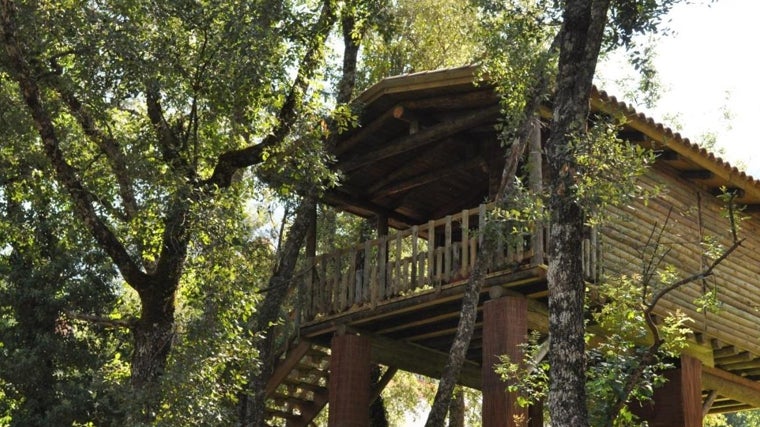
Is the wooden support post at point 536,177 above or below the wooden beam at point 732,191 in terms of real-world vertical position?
below

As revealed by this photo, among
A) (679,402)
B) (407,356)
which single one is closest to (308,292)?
(407,356)

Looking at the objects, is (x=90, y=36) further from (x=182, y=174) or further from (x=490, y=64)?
(x=490, y=64)

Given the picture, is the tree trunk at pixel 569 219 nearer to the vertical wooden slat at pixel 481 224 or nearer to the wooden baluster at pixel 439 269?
the vertical wooden slat at pixel 481 224

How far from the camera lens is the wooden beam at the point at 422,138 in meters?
14.7

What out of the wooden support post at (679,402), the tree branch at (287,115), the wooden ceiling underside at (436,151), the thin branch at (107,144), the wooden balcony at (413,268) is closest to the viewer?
the thin branch at (107,144)

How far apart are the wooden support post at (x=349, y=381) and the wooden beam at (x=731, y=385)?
5.73 metres

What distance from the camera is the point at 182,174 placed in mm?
12547

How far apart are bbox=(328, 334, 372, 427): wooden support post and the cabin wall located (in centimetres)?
404

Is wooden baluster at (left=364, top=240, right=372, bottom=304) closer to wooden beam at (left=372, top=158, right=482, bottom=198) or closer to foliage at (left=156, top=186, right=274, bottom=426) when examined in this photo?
wooden beam at (left=372, top=158, right=482, bottom=198)

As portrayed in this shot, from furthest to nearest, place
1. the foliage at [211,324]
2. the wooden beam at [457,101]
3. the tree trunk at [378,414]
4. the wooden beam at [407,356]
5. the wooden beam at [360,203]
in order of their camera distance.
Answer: the tree trunk at [378,414] → the wooden beam at [360,203] → the wooden beam at [407,356] → the wooden beam at [457,101] → the foliage at [211,324]

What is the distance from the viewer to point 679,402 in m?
15.2

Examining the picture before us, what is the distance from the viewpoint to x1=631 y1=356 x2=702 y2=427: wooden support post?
15094 millimetres

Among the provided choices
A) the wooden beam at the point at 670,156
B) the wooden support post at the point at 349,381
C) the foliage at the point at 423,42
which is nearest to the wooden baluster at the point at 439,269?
the wooden support post at the point at 349,381

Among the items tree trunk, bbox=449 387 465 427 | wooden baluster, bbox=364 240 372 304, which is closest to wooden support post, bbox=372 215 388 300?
wooden baluster, bbox=364 240 372 304
